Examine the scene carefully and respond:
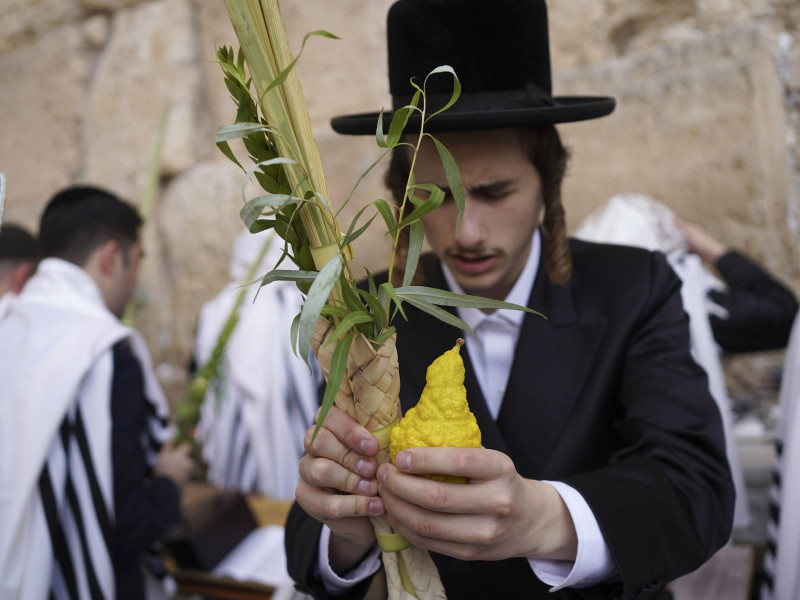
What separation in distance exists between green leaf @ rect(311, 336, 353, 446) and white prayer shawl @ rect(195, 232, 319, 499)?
8.35 feet

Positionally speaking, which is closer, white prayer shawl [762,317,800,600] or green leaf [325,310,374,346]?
green leaf [325,310,374,346]

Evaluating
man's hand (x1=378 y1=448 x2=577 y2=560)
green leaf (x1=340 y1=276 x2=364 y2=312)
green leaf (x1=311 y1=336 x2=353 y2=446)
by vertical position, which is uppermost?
green leaf (x1=340 y1=276 x2=364 y2=312)

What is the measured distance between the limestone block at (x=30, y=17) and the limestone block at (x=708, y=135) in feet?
10.2

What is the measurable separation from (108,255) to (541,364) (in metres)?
1.64

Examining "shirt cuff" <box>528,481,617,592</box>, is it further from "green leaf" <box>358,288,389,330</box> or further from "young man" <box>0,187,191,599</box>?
"young man" <box>0,187,191,599</box>

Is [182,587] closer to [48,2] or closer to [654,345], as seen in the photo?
[654,345]

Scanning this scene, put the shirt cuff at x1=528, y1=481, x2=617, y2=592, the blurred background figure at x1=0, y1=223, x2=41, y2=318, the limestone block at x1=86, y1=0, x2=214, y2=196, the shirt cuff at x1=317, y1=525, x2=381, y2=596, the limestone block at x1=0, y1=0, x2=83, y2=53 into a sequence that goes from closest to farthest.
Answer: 1. the shirt cuff at x1=528, y1=481, x2=617, y2=592
2. the shirt cuff at x1=317, y1=525, x2=381, y2=596
3. the blurred background figure at x1=0, y1=223, x2=41, y2=318
4. the limestone block at x1=86, y1=0, x2=214, y2=196
5. the limestone block at x1=0, y1=0, x2=83, y2=53

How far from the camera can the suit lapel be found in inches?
48.8

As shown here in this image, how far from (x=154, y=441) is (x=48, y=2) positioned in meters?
3.27

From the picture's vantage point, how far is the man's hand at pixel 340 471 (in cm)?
83

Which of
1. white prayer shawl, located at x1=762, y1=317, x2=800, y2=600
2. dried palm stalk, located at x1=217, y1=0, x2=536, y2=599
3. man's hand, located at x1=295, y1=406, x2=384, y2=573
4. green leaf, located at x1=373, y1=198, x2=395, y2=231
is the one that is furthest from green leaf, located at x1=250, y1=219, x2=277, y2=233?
white prayer shawl, located at x1=762, y1=317, x2=800, y2=600

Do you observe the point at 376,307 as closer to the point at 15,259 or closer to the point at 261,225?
the point at 261,225

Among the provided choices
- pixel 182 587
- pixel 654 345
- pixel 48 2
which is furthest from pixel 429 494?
pixel 48 2

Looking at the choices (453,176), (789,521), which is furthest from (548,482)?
(789,521)
